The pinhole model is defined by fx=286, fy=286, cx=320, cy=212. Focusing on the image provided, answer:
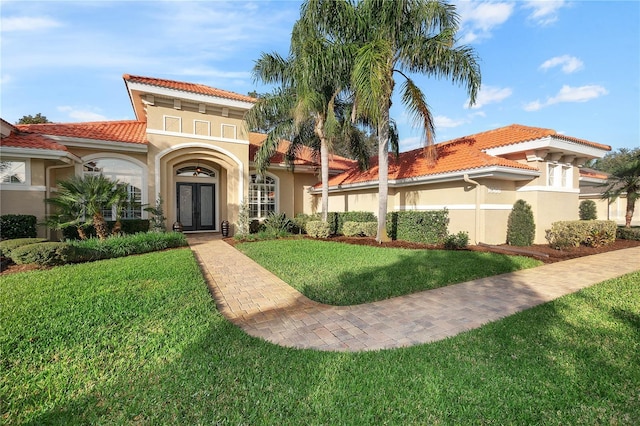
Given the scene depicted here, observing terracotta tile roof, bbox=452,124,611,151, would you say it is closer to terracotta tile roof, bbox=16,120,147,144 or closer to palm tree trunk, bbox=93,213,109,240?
palm tree trunk, bbox=93,213,109,240

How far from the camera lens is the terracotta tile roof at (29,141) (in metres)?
9.90

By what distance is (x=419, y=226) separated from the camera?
1162cm

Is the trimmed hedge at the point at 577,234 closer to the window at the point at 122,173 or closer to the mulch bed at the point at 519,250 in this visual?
the mulch bed at the point at 519,250

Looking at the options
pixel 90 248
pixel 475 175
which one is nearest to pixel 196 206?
pixel 90 248

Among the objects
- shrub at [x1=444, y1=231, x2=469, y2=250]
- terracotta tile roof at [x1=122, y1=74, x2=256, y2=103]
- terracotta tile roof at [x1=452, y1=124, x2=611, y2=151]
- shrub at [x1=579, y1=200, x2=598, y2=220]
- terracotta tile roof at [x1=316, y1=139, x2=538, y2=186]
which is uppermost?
terracotta tile roof at [x1=122, y1=74, x2=256, y2=103]

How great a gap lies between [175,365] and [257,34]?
10.4m

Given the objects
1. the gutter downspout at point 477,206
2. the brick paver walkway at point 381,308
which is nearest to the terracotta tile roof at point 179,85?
the brick paver walkway at point 381,308

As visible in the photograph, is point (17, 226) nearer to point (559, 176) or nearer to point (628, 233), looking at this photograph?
Answer: point (559, 176)

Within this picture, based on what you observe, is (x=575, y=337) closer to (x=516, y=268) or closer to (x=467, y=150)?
(x=516, y=268)

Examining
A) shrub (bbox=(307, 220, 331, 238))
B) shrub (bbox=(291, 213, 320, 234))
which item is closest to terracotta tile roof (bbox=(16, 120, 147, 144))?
shrub (bbox=(291, 213, 320, 234))

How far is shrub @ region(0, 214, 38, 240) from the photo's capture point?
9.16 metres

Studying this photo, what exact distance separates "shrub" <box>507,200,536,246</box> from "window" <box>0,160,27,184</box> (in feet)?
59.6

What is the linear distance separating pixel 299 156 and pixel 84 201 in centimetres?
1223

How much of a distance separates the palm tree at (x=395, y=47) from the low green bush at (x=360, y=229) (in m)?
4.15
